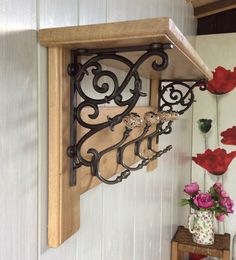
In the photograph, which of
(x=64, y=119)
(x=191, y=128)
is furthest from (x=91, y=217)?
(x=191, y=128)

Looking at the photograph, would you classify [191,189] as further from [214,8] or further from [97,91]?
[97,91]

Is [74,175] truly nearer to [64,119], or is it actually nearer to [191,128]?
[64,119]

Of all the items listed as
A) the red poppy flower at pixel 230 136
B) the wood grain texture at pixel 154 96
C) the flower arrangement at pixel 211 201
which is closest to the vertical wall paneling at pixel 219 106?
the red poppy flower at pixel 230 136

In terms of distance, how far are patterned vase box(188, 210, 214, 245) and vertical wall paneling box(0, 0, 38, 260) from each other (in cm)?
149

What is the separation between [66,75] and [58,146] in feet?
0.43

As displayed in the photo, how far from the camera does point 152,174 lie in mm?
1291

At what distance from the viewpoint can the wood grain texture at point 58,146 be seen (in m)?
0.55

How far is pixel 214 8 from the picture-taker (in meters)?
2.12

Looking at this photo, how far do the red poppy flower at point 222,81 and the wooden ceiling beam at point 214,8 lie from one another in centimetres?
40

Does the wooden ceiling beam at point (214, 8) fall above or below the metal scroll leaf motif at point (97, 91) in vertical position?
above

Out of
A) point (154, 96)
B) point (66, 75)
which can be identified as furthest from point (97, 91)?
point (154, 96)

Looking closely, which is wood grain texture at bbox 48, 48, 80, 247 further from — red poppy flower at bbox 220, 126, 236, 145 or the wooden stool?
red poppy flower at bbox 220, 126, 236, 145

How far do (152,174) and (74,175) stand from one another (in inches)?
28.7

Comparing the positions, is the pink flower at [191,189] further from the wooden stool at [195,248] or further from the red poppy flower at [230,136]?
the red poppy flower at [230,136]
